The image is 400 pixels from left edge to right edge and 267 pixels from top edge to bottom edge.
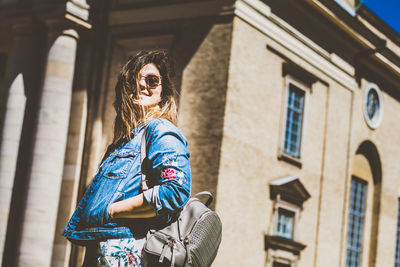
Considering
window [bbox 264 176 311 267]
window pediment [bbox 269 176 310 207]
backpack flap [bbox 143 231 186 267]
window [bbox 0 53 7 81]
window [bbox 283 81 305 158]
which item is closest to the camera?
backpack flap [bbox 143 231 186 267]

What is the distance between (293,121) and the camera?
19484mm

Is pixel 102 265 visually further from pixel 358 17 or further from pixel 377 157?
pixel 377 157

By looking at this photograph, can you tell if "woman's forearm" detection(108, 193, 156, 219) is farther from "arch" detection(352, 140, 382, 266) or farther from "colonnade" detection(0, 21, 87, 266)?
"arch" detection(352, 140, 382, 266)

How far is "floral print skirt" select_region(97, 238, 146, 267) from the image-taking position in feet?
10.6

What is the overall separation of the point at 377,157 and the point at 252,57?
909cm

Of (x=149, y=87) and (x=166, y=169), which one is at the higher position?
(x=149, y=87)

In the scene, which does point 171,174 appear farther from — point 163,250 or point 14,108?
point 14,108

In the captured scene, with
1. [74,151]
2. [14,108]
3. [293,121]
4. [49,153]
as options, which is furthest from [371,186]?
[14,108]

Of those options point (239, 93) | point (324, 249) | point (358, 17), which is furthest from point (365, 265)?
point (239, 93)

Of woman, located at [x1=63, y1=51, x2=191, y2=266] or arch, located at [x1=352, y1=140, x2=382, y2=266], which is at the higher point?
arch, located at [x1=352, y1=140, x2=382, y2=266]

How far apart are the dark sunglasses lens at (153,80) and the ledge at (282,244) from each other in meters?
14.6

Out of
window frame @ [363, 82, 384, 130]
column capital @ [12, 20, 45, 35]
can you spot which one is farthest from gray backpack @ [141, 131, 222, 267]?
window frame @ [363, 82, 384, 130]

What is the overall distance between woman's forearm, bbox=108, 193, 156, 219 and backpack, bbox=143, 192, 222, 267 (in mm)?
107

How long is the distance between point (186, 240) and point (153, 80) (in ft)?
3.09
